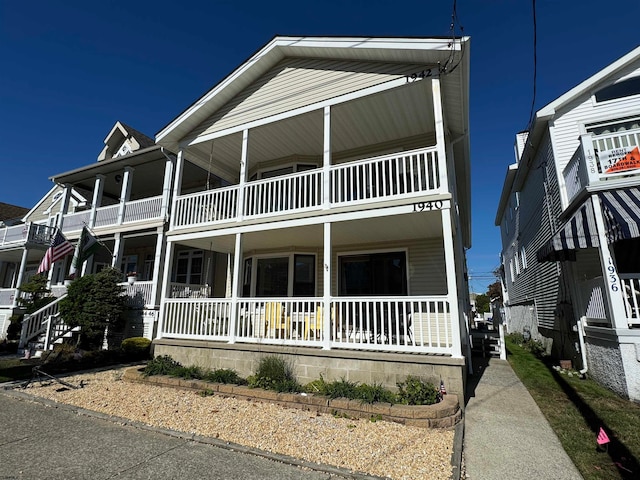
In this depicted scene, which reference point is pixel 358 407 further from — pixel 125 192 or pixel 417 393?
pixel 125 192

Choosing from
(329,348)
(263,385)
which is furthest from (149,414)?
(329,348)

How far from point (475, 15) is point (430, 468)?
27.5ft

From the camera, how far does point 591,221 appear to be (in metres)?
7.35

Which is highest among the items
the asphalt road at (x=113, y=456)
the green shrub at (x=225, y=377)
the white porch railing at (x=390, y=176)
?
the white porch railing at (x=390, y=176)

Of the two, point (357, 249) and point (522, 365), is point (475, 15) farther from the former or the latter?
point (522, 365)

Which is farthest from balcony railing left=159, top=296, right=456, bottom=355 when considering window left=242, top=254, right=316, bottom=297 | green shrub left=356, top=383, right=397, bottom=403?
Answer: window left=242, top=254, right=316, bottom=297

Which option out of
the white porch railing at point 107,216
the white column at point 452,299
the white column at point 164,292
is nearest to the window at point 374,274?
the white column at point 452,299

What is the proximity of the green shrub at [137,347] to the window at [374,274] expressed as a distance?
7.16 meters

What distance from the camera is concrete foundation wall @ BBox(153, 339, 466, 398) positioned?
5.89 meters

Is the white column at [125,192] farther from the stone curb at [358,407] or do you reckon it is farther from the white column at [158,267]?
the stone curb at [358,407]

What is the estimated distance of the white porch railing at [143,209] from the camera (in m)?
13.4

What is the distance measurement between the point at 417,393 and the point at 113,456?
183 inches

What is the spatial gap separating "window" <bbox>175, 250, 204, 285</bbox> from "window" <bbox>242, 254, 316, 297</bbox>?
3.53 meters

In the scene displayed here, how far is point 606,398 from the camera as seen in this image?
638cm
